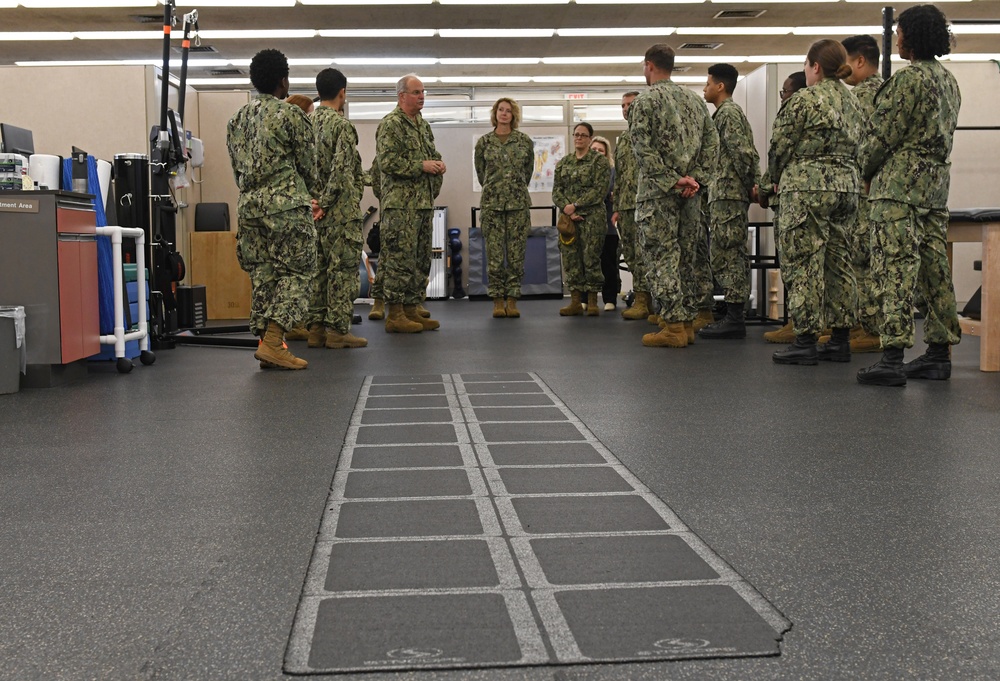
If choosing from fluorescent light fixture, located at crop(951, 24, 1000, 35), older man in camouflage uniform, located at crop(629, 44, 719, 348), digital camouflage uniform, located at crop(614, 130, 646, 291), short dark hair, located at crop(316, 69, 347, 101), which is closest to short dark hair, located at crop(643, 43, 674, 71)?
older man in camouflage uniform, located at crop(629, 44, 719, 348)

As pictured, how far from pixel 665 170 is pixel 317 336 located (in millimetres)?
2206

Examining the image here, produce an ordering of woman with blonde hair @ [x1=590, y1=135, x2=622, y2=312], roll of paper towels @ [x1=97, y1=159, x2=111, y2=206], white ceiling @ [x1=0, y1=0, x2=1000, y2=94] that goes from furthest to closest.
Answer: white ceiling @ [x1=0, y1=0, x2=1000, y2=94] → woman with blonde hair @ [x1=590, y1=135, x2=622, y2=312] → roll of paper towels @ [x1=97, y1=159, x2=111, y2=206]

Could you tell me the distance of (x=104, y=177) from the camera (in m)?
5.48

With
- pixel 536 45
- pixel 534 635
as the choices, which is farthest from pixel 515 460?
pixel 536 45

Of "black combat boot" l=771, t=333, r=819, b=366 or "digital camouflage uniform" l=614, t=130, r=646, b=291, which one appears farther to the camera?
"digital camouflage uniform" l=614, t=130, r=646, b=291

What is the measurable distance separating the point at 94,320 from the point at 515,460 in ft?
9.47

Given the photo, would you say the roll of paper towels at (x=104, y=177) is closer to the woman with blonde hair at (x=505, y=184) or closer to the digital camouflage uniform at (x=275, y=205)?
the digital camouflage uniform at (x=275, y=205)

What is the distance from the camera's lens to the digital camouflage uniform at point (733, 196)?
6.36 m

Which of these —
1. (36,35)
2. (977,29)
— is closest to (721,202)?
(977,29)

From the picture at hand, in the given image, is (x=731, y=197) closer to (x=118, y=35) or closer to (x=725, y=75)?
(x=725, y=75)

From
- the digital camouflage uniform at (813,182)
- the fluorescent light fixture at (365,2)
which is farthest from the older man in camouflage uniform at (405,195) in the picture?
the fluorescent light fixture at (365,2)

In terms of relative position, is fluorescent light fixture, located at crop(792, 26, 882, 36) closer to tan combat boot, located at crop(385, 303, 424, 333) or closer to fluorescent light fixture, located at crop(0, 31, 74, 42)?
tan combat boot, located at crop(385, 303, 424, 333)

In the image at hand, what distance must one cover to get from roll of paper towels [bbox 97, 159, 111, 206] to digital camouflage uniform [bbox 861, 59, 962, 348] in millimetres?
3753

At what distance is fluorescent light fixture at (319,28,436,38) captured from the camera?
14.0m
